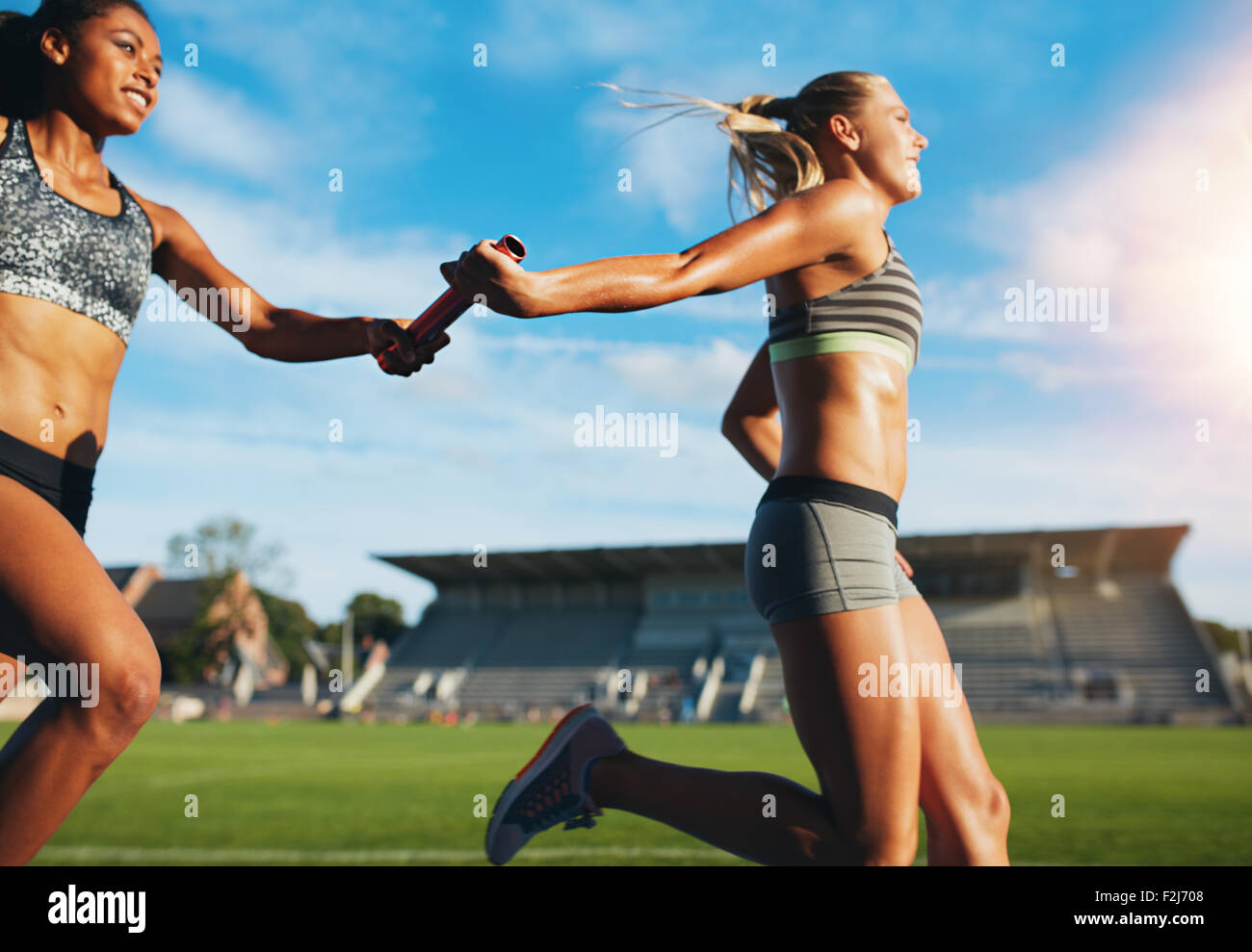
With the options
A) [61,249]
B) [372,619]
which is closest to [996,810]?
[61,249]

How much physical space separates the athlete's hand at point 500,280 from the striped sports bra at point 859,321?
80 centimetres

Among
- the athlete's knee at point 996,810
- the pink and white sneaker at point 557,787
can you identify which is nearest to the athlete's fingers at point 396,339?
the pink and white sneaker at point 557,787

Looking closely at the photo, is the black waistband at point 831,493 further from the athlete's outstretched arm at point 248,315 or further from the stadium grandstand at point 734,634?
the stadium grandstand at point 734,634

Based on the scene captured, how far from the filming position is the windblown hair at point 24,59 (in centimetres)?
239

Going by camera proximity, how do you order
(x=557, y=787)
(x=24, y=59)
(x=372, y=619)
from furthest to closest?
(x=372, y=619) < (x=557, y=787) < (x=24, y=59)

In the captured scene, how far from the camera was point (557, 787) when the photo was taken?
8.77 feet

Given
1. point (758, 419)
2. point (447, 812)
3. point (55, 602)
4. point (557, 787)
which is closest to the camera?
point (55, 602)

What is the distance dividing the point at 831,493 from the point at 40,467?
5.73 feet

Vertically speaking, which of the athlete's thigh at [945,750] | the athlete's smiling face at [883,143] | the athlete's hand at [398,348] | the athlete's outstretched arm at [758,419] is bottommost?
the athlete's thigh at [945,750]

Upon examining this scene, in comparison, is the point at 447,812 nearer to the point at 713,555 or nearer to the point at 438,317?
the point at 438,317

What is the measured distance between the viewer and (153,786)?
1058cm

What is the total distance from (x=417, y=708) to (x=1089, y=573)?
1207 inches

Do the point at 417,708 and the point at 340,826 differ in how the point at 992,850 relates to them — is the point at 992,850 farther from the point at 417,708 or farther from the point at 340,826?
the point at 417,708
